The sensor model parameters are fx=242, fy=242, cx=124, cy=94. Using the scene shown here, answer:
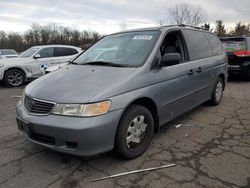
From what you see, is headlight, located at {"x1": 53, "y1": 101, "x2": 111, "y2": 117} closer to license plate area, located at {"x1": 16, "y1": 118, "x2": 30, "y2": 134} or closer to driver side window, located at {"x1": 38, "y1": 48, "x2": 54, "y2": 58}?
license plate area, located at {"x1": 16, "y1": 118, "x2": 30, "y2": 134}

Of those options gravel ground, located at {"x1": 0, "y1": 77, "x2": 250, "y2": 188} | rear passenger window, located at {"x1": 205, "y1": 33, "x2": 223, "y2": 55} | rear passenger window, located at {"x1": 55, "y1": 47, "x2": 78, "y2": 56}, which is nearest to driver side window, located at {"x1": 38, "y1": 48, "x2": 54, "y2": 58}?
rear passenger window, located at {"x1": 55, "y1": 47, "x2": 78, "y2": 56}

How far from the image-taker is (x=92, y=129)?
2.62m

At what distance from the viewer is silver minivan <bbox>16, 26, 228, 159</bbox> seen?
2693mm

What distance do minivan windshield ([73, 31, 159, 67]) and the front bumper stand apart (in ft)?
3.39

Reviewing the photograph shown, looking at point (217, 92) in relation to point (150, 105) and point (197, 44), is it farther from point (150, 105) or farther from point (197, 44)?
point (150, 105)

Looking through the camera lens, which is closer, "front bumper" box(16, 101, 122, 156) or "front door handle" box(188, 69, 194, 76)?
"front bumper" box(16, 101, 122, 156)

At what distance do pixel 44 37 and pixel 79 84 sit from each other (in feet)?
135

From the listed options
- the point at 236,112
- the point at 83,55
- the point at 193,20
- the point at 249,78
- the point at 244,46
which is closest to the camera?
the point at 83,55

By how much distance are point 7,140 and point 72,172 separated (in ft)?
5.29

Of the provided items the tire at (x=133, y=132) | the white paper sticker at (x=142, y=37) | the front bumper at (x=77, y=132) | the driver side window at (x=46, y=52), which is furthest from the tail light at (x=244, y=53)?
the front bumper at (x=77, y=132)

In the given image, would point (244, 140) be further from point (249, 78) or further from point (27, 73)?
point (27, 73)

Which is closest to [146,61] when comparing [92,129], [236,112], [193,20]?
[92,129]

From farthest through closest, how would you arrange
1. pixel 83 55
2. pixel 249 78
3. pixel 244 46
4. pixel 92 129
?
pixel 249 78, pixel 244 46, pixel 83 55, pixel 92 129

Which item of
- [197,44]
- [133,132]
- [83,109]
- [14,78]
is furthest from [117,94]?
[14,78]
